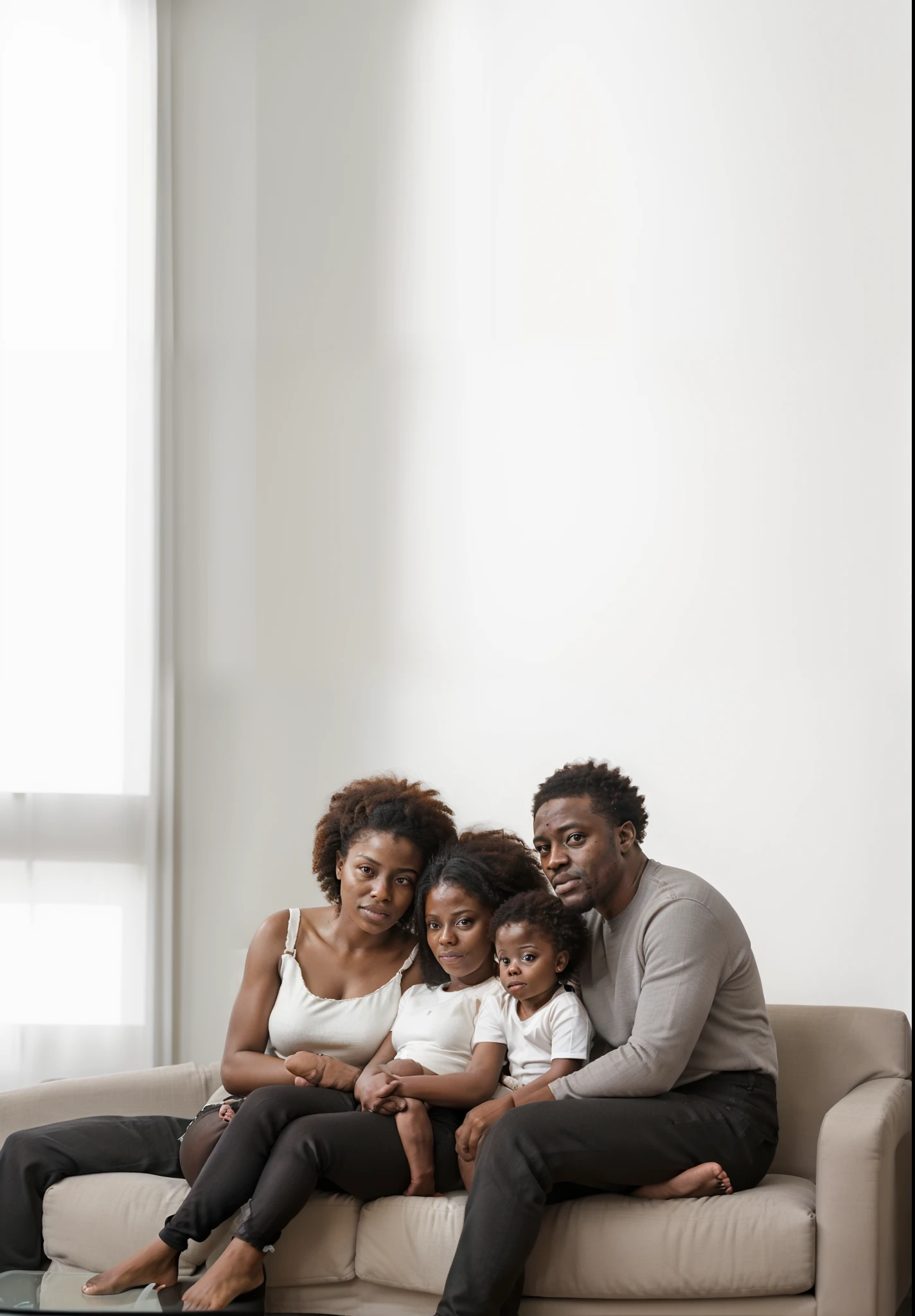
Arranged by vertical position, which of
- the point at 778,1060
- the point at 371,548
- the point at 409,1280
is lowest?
the point at 409,1280

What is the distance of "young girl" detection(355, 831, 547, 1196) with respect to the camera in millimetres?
2238

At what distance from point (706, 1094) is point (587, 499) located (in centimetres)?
169

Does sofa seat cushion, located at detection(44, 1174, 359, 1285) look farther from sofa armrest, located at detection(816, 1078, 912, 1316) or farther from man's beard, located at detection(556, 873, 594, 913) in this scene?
sofa armrest, located at detection(816, 1078, 912, 1316)

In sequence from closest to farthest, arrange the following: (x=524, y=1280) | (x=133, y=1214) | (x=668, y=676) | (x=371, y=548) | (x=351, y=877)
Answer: (x=524, y=1280), (x=133, y=1214), (x=351, y=877), (x=668, y=676), (x=371, y=548)

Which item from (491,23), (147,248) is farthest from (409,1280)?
(491,23)

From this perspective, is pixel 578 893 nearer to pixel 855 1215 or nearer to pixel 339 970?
pixel 339 970

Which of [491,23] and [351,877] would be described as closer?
[351,877]

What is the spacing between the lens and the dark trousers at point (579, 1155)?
1980 millimetres

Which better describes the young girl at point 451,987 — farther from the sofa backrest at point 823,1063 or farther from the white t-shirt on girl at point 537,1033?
the sofa backrest at point 823,1063

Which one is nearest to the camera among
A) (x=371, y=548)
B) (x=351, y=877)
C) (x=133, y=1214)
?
(x=133, y=1214)

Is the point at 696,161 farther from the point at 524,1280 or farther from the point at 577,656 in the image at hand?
the point at 524,1280

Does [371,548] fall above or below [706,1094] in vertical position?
above

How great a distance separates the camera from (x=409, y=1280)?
212 centimetres

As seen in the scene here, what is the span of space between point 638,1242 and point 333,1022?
2.24 feet
